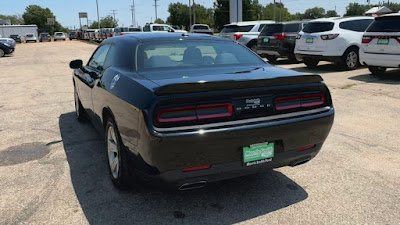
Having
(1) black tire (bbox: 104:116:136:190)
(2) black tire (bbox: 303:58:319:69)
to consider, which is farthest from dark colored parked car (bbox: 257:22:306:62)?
(1) black tire (bbox: 104:116:136:190)

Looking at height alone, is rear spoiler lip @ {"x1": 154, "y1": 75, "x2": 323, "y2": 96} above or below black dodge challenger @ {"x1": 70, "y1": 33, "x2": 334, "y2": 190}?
above

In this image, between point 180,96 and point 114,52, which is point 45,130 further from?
point 180,96

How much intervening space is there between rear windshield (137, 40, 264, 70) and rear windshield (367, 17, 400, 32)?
267 inches

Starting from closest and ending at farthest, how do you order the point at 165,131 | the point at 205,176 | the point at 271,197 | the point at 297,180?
the point at 165,131 → the point at 205,176 → the point at 271,197 → the point at 297,180

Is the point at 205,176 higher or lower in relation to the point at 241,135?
lower

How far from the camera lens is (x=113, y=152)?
3787 mm

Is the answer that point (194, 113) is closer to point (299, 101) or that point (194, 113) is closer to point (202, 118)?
point (202, 118)

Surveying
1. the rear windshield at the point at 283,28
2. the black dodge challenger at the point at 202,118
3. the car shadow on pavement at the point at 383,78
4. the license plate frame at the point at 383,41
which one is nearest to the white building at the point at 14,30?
the rear windshield at the point at 283,28

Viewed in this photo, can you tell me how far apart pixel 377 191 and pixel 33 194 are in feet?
10.9

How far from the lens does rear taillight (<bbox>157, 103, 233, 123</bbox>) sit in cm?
279

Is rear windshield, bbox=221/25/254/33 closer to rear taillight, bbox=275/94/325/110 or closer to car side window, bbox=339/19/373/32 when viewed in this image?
car side window, bbox=339/19/373/32

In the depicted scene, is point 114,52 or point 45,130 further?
point 45,130

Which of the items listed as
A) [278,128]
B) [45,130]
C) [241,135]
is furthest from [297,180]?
[45,130]

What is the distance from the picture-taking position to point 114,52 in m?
4.24
